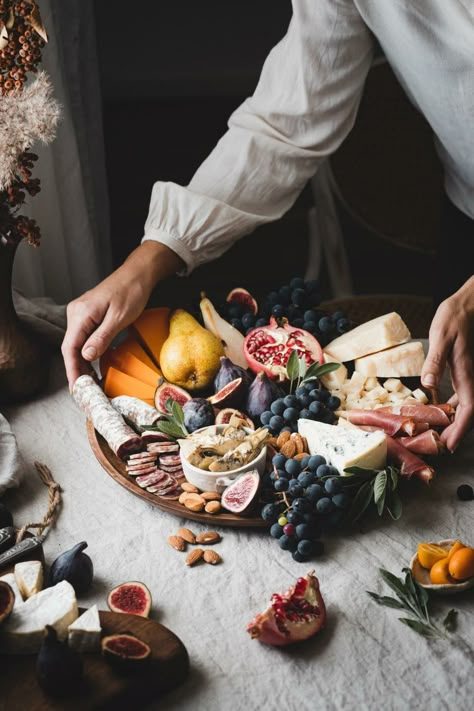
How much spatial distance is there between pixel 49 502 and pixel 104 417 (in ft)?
0.54

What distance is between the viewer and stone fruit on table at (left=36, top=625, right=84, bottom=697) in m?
0.83

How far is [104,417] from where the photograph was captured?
129 cm

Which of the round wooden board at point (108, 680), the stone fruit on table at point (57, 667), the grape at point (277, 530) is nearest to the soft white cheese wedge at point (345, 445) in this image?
the grape at point (277, 530)

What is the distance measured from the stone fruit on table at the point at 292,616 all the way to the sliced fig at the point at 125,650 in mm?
134

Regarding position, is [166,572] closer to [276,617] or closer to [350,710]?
[276,617]

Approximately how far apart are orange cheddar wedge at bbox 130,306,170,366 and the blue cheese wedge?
0.67m

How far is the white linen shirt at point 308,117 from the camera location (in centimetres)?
145

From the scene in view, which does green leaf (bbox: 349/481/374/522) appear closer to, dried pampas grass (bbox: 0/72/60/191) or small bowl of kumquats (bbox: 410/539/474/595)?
small bowl of kumquats (bbox: 410/539/474/595)

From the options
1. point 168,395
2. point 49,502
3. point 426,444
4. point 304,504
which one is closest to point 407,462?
point 426,444

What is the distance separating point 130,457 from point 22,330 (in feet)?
1.30

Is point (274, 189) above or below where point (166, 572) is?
above

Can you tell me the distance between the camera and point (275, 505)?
3.61 ft

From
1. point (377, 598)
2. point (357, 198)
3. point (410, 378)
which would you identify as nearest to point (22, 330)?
point (410, 378)

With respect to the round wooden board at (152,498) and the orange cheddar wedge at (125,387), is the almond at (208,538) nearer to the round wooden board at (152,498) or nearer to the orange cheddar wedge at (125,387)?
the round wooden board at (152,498)
